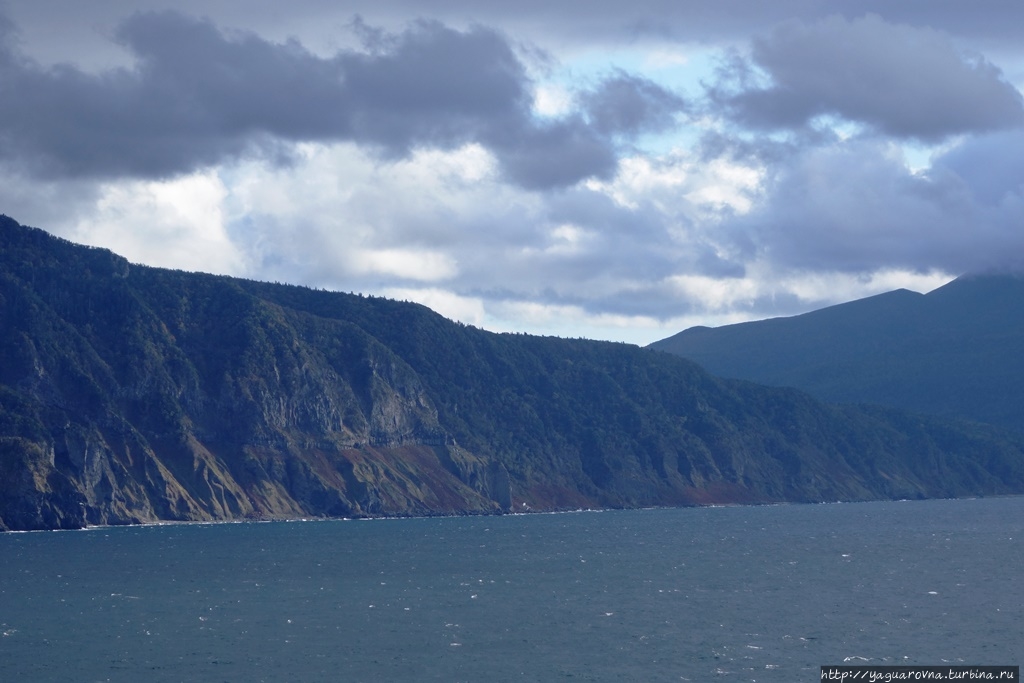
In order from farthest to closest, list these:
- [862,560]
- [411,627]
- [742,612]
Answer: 1. [862,560]
2. [742,612]
3. [411,627]

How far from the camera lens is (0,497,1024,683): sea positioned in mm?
76438

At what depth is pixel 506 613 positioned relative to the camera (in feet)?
327

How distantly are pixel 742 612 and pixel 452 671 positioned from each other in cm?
3135

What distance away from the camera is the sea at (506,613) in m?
76.4

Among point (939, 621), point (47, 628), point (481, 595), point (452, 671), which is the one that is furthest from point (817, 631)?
point (47, 628)

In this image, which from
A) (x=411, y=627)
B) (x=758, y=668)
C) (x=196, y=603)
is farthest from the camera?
(x=196, y=603)

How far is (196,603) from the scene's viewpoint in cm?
10681

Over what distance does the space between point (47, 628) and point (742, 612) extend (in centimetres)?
4894

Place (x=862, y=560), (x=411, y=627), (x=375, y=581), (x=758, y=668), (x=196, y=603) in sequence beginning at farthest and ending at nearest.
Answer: (x=862, y=560), (x=375, y=581), (x=196, y=603), (x=411, y=627), (x=758, y=668)

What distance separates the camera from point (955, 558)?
473 feet

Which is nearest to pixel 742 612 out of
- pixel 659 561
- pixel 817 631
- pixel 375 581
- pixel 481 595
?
pixel 817 631

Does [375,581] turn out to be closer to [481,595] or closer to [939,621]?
[481,595]

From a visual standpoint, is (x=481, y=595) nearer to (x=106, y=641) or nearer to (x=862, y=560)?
(x=106, y=641)

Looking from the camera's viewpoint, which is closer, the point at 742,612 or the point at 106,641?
the point at 106,641
